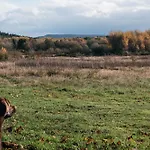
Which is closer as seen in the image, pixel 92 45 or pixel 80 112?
pixel 80 112

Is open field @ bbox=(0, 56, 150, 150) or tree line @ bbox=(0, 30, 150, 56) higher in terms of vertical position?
tree line @ bbox=(0, 30, 150, 56)

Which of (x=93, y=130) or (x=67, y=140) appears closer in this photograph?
(x=67, y=140)

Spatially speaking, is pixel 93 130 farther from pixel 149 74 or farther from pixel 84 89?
pixel 149 74

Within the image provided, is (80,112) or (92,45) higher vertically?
(92,45)

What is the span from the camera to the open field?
10727 mm

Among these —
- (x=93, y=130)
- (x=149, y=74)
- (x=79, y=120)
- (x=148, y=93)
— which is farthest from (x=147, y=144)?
(x=149, y=74)

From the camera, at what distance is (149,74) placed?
33.0 meters

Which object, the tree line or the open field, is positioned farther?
the tree line

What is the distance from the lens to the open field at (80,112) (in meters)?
10.7

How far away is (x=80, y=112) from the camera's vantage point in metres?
15.8

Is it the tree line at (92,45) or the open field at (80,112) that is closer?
the open field at (80,112)

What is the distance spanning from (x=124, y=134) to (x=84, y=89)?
1214cm

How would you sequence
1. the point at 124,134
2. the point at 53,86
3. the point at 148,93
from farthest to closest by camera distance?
the point at 53,86, the point at 148,93, the point at 124,134

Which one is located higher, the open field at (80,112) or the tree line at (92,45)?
the tree line at (92,45)
